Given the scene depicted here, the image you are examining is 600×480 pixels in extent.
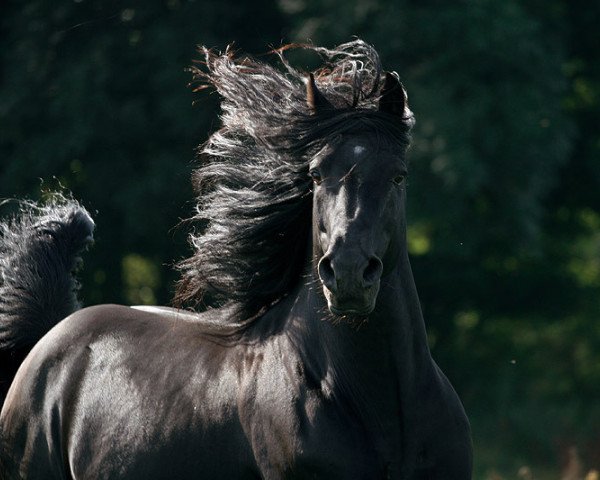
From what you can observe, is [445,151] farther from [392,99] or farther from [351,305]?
[351,305]

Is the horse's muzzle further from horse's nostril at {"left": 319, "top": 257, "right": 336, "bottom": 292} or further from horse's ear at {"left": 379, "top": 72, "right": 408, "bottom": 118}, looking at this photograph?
horse's ear at {"left": 379, "top": 72, "right": 408, "bottom": 118}

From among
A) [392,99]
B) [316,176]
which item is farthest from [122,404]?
[392,99]

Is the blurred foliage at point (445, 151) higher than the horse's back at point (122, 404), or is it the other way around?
the horse's back at point (122, 404)

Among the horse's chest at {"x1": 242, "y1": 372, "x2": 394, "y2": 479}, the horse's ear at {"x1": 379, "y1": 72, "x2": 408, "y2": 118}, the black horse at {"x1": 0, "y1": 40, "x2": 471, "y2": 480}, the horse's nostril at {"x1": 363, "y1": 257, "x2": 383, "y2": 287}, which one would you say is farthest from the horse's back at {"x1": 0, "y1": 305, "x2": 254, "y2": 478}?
the horse's ear at {"x1": 379, "y1": 72, "x2": 408, "y2": 118}

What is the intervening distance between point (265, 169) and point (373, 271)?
3.71 feet

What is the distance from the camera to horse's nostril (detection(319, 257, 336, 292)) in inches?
163

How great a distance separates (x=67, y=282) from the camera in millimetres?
6699

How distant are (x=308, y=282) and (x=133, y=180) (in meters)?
14.6

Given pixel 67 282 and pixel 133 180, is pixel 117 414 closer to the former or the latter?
pixel 67 282

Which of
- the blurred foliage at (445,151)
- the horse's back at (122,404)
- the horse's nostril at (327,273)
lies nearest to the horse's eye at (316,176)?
the horse's nostril at (327,273)

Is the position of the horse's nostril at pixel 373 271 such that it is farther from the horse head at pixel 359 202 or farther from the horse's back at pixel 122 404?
the horse's back at pixel 122 404

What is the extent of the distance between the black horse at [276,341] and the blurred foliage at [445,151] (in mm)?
9960

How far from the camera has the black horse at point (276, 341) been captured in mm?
4438

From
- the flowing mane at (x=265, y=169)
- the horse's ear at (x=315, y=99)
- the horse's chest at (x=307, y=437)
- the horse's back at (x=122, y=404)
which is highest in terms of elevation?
the horse's ear at (x=315, y=99)
